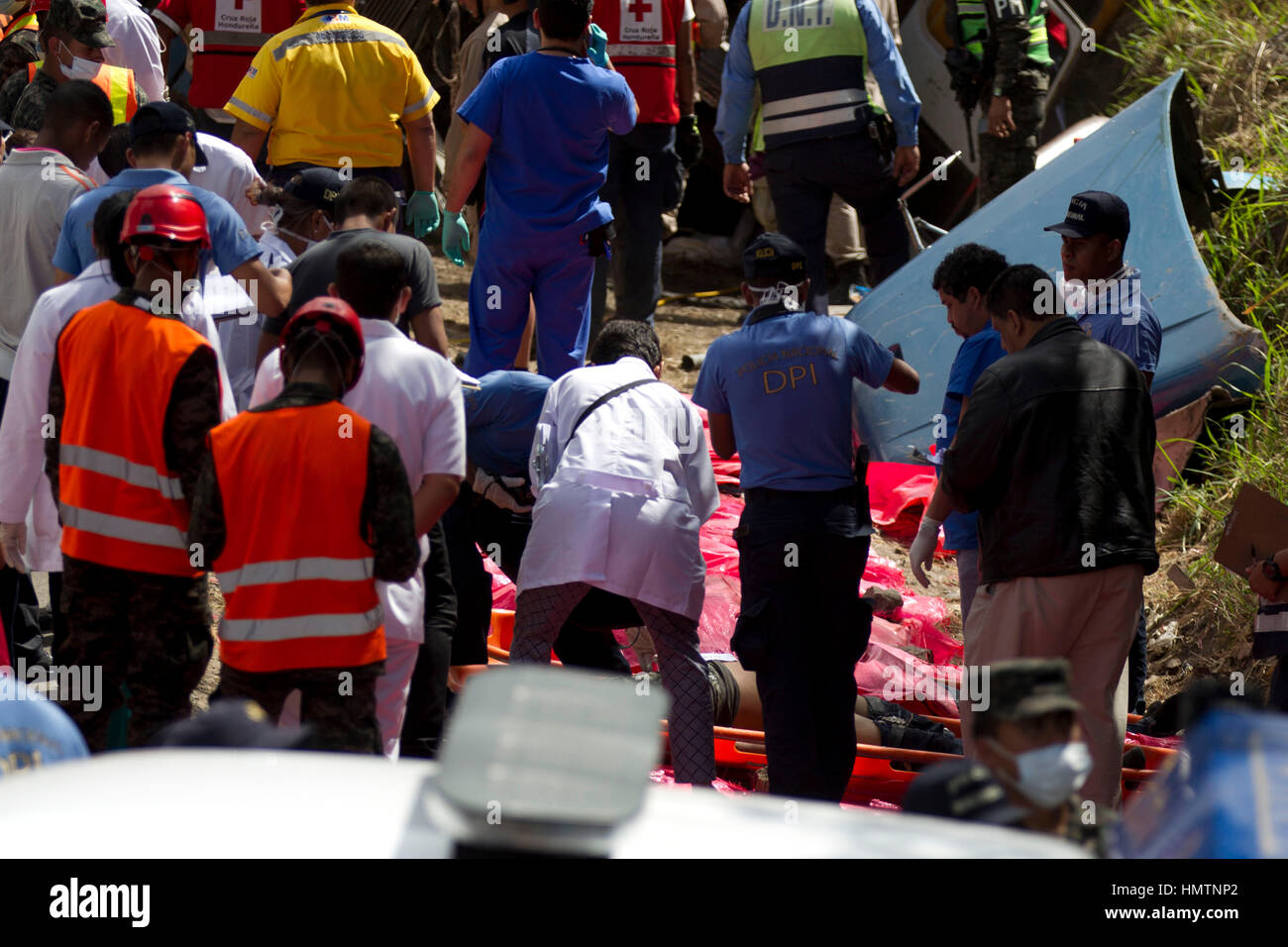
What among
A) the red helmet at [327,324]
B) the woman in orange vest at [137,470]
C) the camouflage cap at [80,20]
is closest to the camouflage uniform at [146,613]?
the woman in orange vest at [137,470]

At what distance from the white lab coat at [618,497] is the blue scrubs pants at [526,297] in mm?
1832

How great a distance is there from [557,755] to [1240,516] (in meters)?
3.35

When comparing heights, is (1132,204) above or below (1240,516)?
above

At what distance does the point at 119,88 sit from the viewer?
5.67m

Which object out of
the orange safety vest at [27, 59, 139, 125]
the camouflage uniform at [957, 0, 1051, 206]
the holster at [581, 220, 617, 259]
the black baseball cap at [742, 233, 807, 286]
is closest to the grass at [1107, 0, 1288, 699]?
the camouflage uniform at [957, 0, 1051, 206]

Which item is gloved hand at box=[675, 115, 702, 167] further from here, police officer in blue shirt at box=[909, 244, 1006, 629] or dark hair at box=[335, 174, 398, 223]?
dark hair at box=[335, 174, 398, 223]

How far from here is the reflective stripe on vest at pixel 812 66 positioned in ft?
21.8

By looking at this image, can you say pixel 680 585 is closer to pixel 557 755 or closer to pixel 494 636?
pixel 494 636

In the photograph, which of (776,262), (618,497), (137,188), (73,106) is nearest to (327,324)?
(618,497)

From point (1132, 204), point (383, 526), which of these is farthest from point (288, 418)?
point (1132, 204)

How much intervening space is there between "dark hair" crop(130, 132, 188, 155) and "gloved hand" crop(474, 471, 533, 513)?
129 centimetres

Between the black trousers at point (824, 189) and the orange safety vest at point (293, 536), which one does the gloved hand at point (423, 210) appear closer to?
→ the black trousers at point (824, 189)
